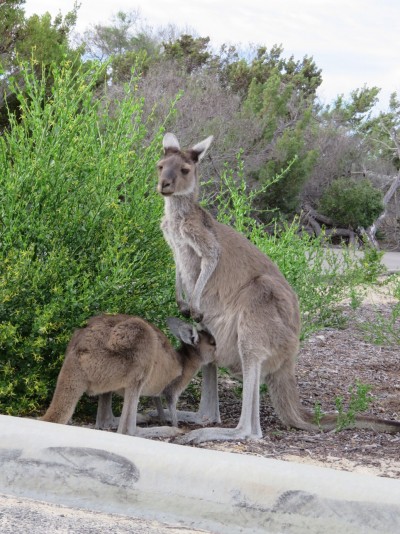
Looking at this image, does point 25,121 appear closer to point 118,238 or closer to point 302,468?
point 118,238

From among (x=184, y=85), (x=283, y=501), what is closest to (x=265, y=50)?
(x=184, y=85)

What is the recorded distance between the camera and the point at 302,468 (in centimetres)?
399

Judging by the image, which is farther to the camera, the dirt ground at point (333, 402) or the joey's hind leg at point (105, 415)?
the joey's hind leg at point (105, 415)

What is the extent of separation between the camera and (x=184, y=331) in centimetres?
573

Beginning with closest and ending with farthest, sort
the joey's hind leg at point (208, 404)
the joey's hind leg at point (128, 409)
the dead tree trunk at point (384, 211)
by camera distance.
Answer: the joey's hind leg at point (128, 409)
the joey's hind leg at point (208, 404)
the dead tree trunk at point (384, 211)

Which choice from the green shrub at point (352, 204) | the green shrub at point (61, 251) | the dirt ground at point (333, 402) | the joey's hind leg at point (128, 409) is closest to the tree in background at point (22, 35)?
the green shrub at point (352, 204)

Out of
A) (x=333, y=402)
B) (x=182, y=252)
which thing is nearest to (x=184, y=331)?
(x=182, y=252)

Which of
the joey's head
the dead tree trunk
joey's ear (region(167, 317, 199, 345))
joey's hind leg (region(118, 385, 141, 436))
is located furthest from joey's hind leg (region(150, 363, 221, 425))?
the dead tree trunk

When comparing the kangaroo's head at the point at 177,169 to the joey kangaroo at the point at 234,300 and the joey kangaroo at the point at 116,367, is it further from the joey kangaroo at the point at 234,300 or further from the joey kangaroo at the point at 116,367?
the joey kangaroo at the point at 116,367

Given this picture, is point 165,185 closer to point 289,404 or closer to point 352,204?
point 289,404

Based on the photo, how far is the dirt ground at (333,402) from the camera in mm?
5168

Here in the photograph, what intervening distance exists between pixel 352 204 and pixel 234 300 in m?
27.7

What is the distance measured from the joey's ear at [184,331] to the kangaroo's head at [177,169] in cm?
87

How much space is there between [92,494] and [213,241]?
84.3 inches
